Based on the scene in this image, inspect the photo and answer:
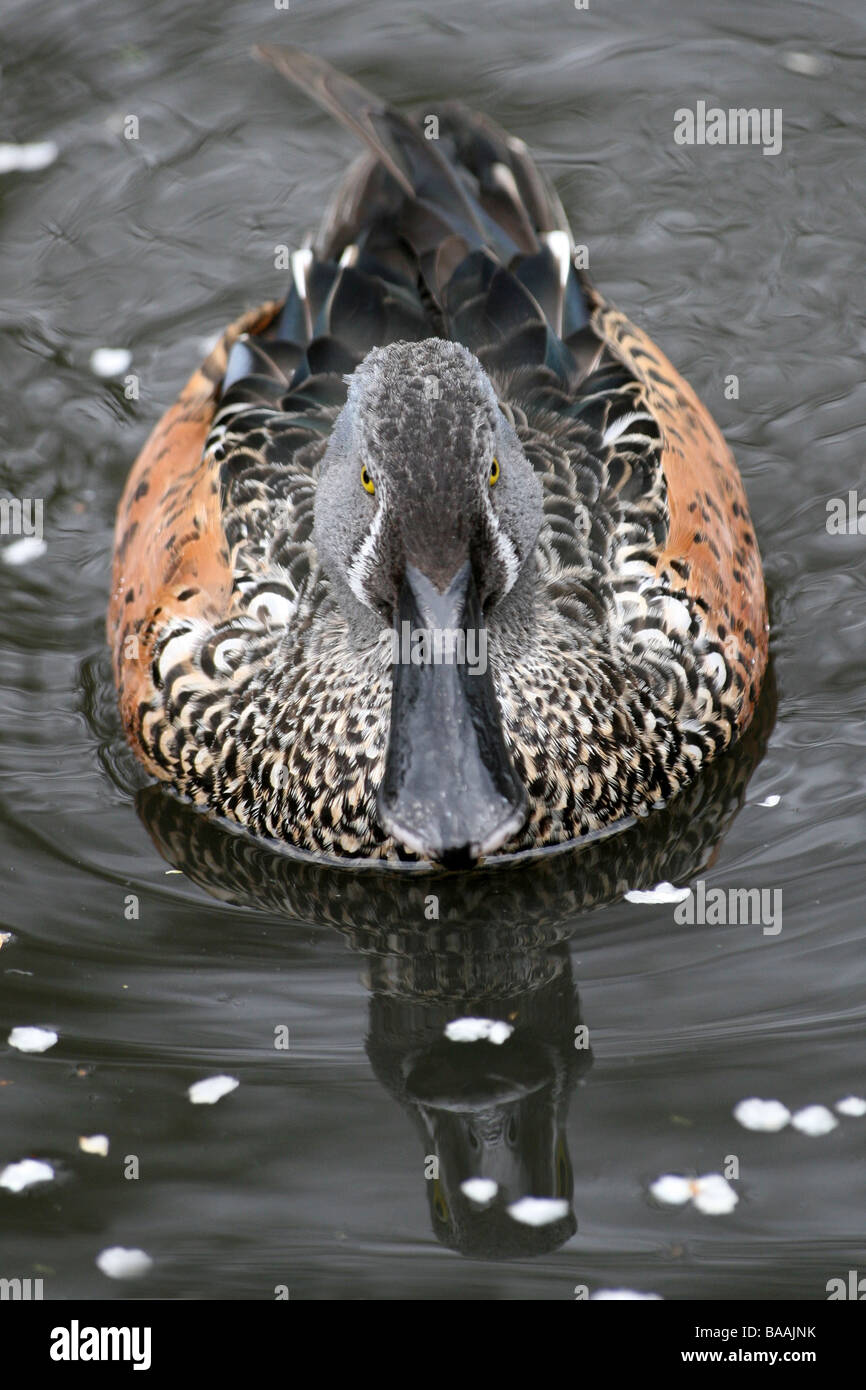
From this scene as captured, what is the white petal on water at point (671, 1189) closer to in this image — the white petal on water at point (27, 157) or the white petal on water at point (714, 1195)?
the white petal on water at point (714, 1195)

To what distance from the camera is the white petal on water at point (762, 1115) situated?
5.82m

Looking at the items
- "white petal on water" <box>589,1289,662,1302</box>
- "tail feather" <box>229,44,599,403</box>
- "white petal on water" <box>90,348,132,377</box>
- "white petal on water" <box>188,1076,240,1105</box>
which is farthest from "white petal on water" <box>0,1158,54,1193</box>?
"white petal on water" <box>90,348,132,377</box>

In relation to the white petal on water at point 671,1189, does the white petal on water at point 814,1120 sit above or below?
above

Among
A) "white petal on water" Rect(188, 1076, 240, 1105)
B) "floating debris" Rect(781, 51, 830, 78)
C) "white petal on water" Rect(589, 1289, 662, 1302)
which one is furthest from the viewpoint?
"floating debris" Rect(781, 51, 830, 78)

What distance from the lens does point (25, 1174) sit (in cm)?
580

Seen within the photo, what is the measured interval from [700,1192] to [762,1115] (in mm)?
358

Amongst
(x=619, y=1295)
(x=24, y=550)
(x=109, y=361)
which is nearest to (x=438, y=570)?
(x=619, y=1295)

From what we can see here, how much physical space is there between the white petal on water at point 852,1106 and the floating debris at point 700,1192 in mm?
446

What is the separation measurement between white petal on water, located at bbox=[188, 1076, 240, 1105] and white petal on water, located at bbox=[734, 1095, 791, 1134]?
1561mm

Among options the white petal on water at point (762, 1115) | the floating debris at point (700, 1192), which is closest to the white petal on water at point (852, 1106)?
the white petal on water at point (762, 1115)

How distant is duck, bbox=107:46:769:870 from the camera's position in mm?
6023

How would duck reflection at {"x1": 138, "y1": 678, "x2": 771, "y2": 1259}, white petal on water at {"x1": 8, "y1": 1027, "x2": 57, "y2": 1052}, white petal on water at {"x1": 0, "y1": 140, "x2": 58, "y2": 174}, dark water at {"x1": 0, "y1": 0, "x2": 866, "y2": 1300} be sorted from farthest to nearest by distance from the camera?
white petal on water at {"x1": 0, "y1": 140, "x2": 58, "y2": 174} → white petal on water at {"x1": 8, "y1": 1027, "x2": 57, "y2": 1052} → duck reflection at {"x1": 138, "y1": 678, "x2": 771, "y2": 1259} → dark water at {"x1": 0, "y1": 0, "x2": 866, "y2": 1300}

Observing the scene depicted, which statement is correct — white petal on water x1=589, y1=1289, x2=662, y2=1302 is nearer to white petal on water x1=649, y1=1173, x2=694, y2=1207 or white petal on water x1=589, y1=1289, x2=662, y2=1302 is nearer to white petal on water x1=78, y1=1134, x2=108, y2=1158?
white petal on water x1=649, y1=1173, x2=694, y2=1207

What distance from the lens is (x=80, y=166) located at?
10.4 metres
